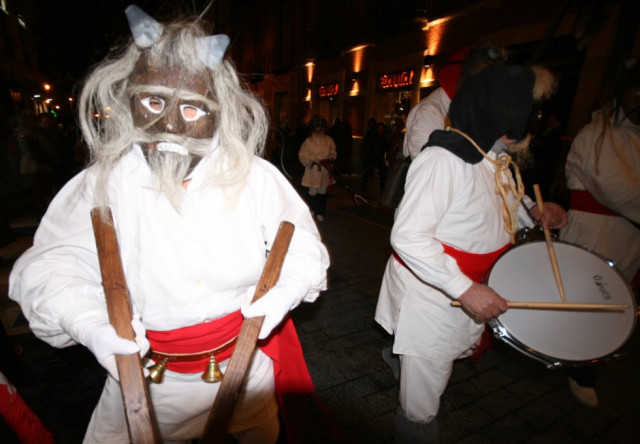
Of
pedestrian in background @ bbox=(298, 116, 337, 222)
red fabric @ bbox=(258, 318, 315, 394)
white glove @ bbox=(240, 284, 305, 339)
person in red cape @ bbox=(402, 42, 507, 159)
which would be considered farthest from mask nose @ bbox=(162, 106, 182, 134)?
pedestrian in background @ bbox=(298, 116, 337, 222)

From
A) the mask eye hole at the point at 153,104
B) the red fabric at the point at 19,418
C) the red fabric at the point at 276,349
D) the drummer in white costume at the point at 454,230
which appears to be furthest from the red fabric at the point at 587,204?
the red fabric at the point at 19,418

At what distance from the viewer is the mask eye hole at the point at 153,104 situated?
3.71 feet

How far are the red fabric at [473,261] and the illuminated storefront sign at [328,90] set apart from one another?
1529cm

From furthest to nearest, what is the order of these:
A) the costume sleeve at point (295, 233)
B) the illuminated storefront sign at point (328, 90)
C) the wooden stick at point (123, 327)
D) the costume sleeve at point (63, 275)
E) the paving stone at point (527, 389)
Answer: the illuminated storefront sign at point (328, 90) < the paving stone at point (527, 389) < the costume sleeve at point (295, 233) < the costume sleeve at point (63, 275) < the wooden stick at point (123, 327)

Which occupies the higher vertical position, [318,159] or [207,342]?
[318,159]

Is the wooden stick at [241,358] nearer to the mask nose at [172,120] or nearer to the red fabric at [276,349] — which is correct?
the red fabric at [276,349]

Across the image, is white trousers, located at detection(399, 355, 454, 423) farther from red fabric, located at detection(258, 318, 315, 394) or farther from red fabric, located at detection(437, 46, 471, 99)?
red fabric, located at detection(437, 46, 471, 99)

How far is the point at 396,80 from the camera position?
11.8 m

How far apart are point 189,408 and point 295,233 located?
87cm

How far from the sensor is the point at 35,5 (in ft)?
84.1

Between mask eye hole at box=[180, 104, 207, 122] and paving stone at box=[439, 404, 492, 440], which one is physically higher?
→ mask eye hole at box=[180, 104, 207, 122]

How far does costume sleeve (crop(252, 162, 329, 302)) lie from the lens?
1259 millimetres

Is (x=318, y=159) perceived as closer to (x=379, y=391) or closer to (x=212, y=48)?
(x=379, y=391)

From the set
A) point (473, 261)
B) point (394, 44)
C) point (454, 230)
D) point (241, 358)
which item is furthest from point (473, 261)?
point (394, 44)
